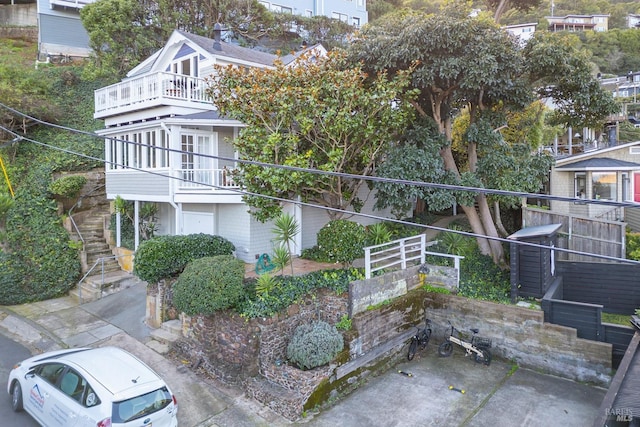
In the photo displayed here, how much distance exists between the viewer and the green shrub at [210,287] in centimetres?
896

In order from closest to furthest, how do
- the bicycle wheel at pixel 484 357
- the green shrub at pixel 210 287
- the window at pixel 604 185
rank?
the green shrub at pixel 210 287
the bicycle wheel at pixel 484 357
the window at pixel 604 185

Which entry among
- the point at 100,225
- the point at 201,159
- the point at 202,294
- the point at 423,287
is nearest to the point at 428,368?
the point at 423,287

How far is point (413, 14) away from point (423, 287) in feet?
29.1

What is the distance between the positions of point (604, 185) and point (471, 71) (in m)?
11.6

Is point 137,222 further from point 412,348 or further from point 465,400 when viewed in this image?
point 465,400

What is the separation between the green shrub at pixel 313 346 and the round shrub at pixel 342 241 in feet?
7.17

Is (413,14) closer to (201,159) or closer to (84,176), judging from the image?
(201,159)

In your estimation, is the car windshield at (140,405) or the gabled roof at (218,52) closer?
the car windshield at (140,405)

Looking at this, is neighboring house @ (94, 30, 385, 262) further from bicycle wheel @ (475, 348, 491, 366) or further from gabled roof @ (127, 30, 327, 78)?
bicycle wheel @ (475, 348, 491, 366)

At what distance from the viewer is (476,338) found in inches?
420

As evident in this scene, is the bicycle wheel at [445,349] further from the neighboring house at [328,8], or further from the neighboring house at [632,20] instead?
the neighboring house at [632,20]

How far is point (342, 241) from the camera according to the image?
34.7 feet

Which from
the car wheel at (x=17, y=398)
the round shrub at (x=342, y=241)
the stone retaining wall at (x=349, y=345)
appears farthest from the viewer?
the round shrub at (x=342, y=241)

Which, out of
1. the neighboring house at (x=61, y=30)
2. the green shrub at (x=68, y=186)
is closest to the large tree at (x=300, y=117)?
the green shrub at (x=68, y=186)
